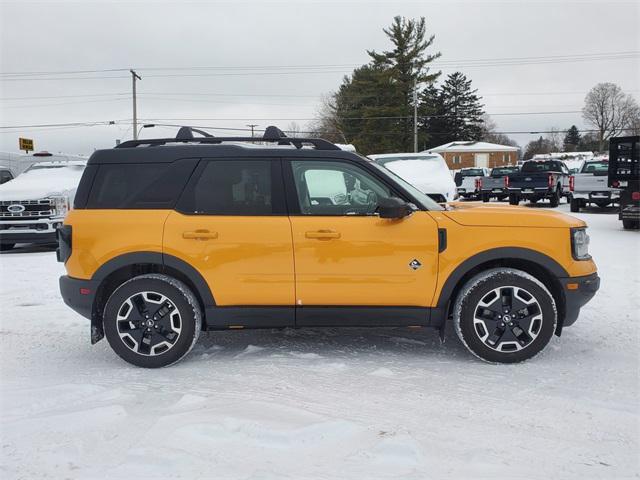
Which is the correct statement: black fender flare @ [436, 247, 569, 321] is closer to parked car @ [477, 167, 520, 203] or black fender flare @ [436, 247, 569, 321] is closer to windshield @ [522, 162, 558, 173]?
windshield @ [522, 162, 558, 173]

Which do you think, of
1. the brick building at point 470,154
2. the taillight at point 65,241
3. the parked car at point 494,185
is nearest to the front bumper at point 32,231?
the taillight at point 65,241

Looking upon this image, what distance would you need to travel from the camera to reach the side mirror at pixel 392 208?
3910mm

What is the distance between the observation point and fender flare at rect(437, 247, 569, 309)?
4.03 meters

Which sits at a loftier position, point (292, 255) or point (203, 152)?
point (203, 152)

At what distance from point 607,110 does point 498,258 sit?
318 ft

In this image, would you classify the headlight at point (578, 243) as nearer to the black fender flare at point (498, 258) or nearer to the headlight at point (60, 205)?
the black fender flare at point (498, 258)

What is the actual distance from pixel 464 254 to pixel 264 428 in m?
1.99

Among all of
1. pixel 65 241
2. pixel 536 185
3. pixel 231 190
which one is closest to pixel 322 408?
pixel 231 190

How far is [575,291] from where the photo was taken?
4.06 metres

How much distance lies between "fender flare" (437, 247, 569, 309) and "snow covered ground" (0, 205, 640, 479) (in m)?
0.68

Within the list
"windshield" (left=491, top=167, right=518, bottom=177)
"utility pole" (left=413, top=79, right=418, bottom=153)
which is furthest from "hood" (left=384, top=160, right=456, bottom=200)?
"utility pole" (left=413, top=79, right=418, bottom=153)

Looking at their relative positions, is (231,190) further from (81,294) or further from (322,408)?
(322,408)

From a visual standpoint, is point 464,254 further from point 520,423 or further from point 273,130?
point 273,130

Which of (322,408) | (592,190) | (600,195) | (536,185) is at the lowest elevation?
(322,408)
